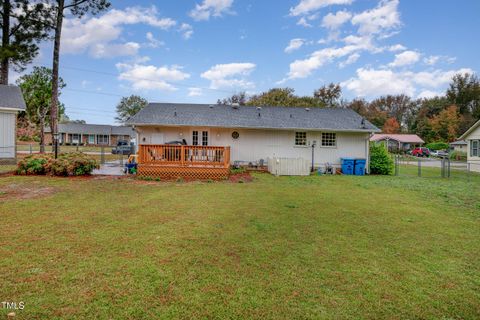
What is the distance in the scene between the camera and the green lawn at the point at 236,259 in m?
2.56

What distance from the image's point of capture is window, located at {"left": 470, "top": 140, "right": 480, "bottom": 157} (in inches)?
733

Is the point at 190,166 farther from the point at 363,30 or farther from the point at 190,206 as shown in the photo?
the point at 363,30

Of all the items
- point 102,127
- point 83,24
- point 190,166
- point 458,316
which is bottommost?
point 458,316

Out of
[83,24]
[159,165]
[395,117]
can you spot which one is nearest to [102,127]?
[83,24]

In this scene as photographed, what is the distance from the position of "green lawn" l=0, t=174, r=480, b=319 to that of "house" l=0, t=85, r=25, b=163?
31.6ft

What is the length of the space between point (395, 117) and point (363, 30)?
55.1 metres

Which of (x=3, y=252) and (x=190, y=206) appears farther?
(x=190, y=206)

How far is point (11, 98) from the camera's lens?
48.2ft

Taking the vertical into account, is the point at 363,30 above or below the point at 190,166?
above

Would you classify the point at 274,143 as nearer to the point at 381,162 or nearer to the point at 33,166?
the point at 381,162

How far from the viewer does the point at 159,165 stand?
38.2ft

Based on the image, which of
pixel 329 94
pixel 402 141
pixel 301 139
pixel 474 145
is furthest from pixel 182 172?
pixel 402 141

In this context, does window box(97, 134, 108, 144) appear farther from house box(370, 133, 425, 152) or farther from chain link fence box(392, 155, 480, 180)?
house box(370, 133, 425, 152)

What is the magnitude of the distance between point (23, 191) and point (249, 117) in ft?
38.1
